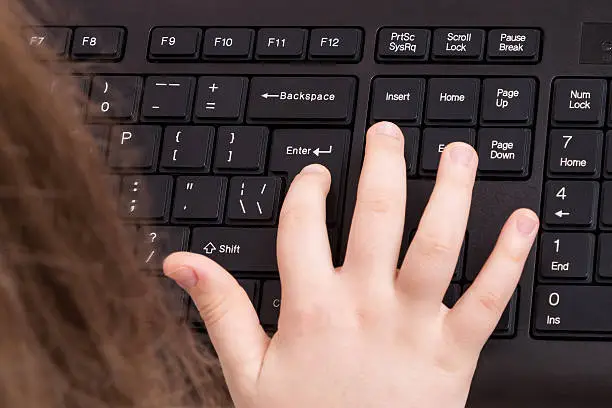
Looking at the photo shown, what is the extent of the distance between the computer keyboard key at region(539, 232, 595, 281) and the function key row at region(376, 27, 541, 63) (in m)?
0.10

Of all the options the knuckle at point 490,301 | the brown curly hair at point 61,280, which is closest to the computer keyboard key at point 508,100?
the knuckle at point 490,301

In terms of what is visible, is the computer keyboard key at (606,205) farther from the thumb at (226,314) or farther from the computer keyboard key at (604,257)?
the thumb at (226,314)

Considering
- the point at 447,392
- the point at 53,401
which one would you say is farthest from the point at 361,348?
the point at 53,401

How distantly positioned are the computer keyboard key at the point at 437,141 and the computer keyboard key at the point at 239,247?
9 centimetres

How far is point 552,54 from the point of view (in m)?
0.76

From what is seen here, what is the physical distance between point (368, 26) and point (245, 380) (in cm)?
21

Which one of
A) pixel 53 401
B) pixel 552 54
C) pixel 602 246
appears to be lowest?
pixel 53 401

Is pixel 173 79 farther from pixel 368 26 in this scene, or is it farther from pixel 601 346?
pixel 601 346

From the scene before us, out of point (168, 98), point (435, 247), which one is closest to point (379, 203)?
point (435, 247)

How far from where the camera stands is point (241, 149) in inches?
30.3

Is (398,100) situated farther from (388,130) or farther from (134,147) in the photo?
(134,147)

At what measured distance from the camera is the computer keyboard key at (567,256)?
72 cm

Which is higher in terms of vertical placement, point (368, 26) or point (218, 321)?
point (368, 26)

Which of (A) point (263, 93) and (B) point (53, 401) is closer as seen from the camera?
(B) point (53, 401)
